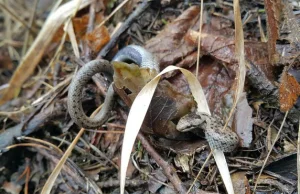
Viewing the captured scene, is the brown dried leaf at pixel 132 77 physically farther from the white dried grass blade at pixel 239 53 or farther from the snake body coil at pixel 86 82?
the white dried grass blade at pixel 239 53

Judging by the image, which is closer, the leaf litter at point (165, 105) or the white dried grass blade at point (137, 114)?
the white dried grass blade at point (137, 114)

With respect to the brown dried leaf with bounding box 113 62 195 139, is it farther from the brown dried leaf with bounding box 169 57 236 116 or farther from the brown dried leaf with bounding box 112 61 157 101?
the brown dried leaf with bounding box 169 57 236 116

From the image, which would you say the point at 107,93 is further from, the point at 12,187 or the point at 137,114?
the point at 12,187

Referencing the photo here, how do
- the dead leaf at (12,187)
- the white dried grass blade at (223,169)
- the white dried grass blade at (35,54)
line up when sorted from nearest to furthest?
the white dried grass blade at (223,169) → the dead leaf at (12,187) → the white dried grass blade at (35,54)

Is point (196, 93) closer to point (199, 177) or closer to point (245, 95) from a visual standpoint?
point (245, 95)

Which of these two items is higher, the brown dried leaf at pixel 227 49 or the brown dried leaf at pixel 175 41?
the brown dried leaf at pixel 175 41

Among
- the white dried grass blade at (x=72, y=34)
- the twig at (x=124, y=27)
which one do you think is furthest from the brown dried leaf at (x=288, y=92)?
Result: the white dried grass blade at (x=72, y=34)

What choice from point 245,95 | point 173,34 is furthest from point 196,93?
point 173,34

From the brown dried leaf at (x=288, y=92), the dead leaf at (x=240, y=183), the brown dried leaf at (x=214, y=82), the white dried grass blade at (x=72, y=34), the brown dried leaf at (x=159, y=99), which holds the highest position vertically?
the white dried grass blade at (x=72, y=34)
